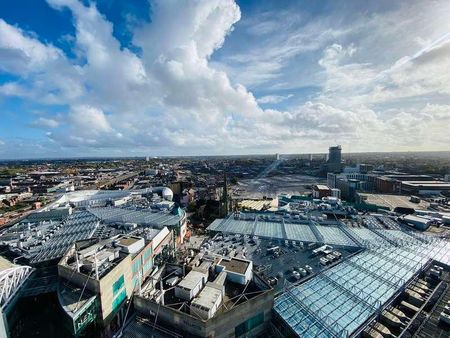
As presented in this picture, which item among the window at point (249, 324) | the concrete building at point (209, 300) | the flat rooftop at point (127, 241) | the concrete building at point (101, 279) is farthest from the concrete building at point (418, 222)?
the flat rooftop at point (127, 241)

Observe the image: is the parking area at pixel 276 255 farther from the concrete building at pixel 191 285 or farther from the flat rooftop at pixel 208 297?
the concrete building at pixel 191 285

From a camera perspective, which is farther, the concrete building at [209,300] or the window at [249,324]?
the window at [249,324]

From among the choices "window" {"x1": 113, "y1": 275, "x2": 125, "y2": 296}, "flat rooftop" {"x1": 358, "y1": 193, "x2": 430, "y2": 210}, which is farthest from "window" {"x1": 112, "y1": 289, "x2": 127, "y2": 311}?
"flat rooftop" {"x1": 358, "y1": 193, "x2": 430, "y2": 210}

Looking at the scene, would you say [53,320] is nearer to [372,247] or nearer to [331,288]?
[331,288]

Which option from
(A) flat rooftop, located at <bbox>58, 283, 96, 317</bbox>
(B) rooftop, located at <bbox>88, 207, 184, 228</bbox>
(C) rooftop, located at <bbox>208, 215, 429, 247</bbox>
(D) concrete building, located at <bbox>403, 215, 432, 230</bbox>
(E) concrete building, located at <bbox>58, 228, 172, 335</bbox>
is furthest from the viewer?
(B) rooftop, located at <bbox>88, 207, 184, 228</bbox>

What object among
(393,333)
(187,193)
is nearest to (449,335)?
(393,333)

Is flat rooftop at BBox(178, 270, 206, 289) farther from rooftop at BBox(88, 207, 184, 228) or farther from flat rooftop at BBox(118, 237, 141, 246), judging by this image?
rooftop at BBox(88, 207, 184, 228)

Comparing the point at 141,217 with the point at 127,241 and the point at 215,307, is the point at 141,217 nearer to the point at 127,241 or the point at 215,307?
the point at 127,241
